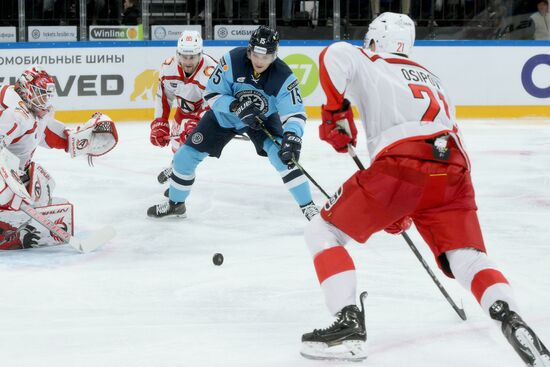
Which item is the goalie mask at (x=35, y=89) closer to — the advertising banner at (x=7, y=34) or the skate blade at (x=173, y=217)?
the skate blade at (x=173, y=217)

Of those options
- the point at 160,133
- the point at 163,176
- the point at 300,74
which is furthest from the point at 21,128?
the point at 300,74

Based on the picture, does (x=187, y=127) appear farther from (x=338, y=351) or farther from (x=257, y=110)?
(x=338, y=351)

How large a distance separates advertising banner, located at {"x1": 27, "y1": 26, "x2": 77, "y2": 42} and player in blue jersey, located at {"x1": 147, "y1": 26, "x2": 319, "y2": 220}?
4156 millimetres

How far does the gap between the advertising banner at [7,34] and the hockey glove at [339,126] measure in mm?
6261

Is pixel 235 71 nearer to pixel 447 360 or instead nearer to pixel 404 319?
pixel 404 319

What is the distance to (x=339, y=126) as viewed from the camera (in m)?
2.57

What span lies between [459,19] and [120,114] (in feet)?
11.4

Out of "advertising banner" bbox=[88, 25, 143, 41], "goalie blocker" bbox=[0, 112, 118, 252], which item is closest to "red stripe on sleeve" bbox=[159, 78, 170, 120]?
"goalie blocker" bbox=[0, 112, 118, 252]

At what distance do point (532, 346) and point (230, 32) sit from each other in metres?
6.86

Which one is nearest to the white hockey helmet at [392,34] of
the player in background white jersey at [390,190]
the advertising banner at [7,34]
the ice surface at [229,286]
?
the player in background white jersey at [390,190]

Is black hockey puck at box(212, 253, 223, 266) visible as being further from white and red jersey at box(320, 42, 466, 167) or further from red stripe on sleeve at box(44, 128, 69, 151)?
white and red jersey at box(320, 42, 466, 167)

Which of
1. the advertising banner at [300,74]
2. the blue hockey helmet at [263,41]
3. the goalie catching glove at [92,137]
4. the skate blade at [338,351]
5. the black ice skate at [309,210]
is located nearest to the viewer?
the skate blade at [338,351]

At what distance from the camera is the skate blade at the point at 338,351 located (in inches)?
96.0

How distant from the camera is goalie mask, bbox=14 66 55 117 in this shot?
3910mm
